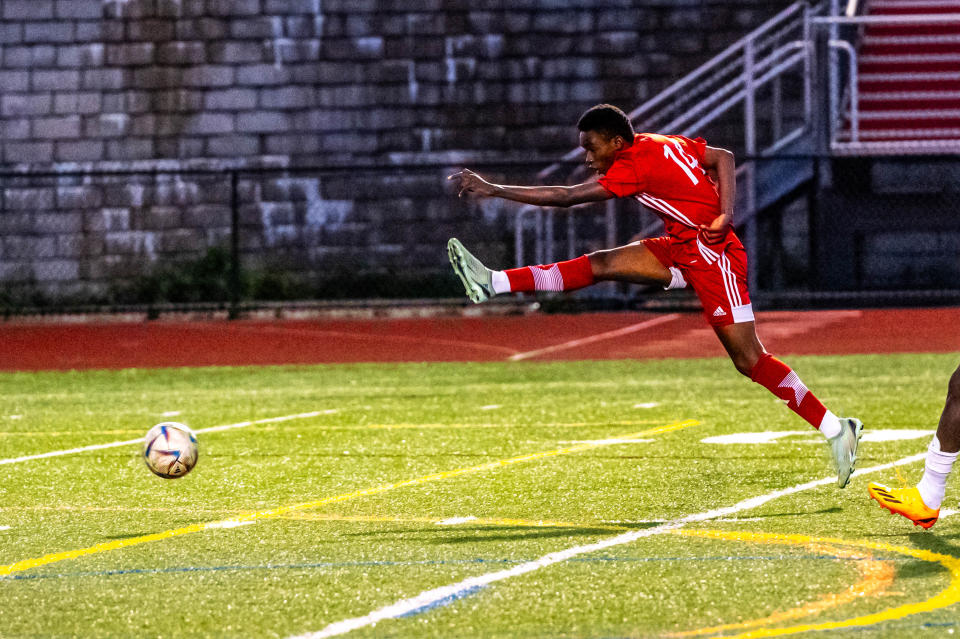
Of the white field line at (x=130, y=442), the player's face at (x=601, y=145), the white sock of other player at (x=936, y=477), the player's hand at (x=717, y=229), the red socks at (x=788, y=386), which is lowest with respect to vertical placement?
the white field line at (x=130, y=442)

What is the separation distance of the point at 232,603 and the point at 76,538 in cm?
171

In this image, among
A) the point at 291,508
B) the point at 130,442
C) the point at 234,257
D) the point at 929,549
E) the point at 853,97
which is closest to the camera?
the point at 929,549

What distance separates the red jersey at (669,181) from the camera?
7574 millimetres

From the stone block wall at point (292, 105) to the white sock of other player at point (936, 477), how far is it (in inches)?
691

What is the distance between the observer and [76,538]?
661cm

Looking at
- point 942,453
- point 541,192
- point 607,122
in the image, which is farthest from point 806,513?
point 607,122

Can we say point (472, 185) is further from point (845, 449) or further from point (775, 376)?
point (845, 449)

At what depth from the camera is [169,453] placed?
25.4 feet

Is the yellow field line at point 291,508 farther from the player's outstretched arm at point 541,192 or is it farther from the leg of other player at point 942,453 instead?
the leg of other player at point 942,453

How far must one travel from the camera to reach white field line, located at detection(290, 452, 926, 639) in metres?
4.81

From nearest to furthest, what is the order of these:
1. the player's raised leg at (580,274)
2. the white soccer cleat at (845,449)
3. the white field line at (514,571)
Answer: the white field line at (514,571) < the white soccer cleat at (845,449) < the player's raised leg at (580,274)

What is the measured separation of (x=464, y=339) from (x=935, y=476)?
1373 centimetres

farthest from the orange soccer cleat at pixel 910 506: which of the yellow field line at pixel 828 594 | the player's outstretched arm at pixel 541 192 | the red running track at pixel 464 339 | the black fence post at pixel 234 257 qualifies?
the black fence post at pixel 234 257

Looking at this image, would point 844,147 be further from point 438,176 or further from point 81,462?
point 81,462
